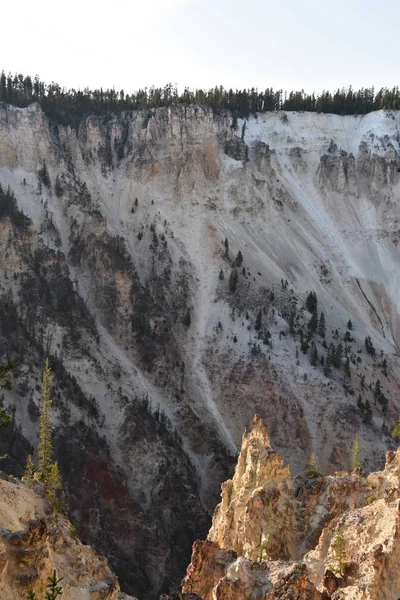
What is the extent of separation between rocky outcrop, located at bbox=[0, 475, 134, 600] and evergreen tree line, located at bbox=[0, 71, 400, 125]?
4447 inches

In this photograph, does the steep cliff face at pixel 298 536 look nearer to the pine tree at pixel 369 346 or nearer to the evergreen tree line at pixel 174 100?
the pine tree at pixel 369 346

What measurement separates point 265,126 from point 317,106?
1599 cm

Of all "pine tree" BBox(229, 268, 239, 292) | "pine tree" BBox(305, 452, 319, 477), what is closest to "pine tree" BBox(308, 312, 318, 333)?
"pine tree" BBox(229, 268, 239, 292)

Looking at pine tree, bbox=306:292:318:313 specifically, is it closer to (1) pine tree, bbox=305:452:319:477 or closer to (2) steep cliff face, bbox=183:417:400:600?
(1) pine tree, bbox=305:452:319:477

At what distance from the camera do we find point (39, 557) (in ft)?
74.1

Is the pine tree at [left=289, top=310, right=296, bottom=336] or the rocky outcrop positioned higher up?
the rocky outcrop

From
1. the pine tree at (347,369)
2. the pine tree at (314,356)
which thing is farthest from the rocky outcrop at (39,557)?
the pine tree at (347,369)

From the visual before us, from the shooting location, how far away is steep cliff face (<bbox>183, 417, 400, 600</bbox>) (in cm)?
3019

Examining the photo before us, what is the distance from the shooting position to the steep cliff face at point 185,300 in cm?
7975

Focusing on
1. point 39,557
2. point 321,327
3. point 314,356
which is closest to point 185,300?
point 321,327

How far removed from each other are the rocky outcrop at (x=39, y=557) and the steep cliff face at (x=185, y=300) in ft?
59.3

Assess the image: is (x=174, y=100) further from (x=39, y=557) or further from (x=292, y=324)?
(x=39, y=557)

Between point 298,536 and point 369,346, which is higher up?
point 298,536

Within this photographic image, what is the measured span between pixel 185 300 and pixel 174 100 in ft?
172
